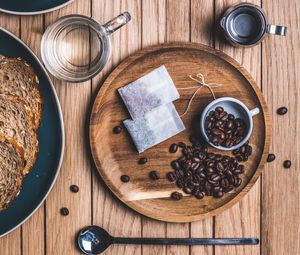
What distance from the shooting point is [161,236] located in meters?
1.39

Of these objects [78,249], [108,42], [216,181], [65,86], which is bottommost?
[78,249]

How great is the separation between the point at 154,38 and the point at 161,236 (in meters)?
0.49

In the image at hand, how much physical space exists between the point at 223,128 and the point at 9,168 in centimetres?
51

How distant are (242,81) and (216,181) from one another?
0.83 feet

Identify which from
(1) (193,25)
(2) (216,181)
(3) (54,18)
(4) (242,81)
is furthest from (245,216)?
(3) (54,18)

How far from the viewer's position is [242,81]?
137cm

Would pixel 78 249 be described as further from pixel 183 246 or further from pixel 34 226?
pixel 183 246

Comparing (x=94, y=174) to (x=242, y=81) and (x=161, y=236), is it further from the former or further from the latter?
(x=242, y=81)

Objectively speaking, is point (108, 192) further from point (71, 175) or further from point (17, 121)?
point (17, 121)

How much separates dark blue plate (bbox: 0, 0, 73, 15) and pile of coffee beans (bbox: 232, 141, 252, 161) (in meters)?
0.54

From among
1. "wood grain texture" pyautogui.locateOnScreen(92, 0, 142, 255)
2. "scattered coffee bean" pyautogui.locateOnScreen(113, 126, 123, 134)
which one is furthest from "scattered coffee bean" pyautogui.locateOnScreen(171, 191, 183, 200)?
"scattered coffee bean" pyautogui.locateOnScreen(113, 126, 123, 134)

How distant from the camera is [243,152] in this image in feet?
4.48

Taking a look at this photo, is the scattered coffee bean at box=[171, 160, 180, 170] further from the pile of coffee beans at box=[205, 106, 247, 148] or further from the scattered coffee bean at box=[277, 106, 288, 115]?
the scattered coffee bean at box=[277, 106, 288, 115]

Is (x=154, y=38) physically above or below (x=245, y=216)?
above
